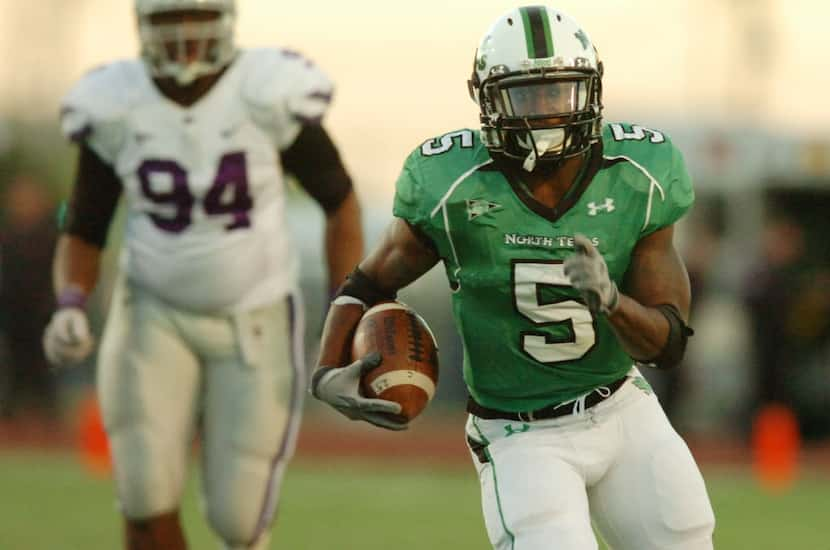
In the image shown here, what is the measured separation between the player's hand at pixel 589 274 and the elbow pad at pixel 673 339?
1.12 ft

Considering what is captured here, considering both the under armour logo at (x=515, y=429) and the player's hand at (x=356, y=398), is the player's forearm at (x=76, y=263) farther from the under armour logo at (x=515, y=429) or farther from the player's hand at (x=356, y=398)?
the under armour logo at (x=515, y=429)

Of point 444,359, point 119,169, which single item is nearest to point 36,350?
point 444,359

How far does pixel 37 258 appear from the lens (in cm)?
1262

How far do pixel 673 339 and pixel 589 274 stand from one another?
45 centimetres

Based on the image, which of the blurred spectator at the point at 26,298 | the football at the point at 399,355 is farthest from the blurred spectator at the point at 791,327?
the football at the point at 399,355

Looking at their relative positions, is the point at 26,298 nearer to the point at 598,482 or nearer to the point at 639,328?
the point at 598,482

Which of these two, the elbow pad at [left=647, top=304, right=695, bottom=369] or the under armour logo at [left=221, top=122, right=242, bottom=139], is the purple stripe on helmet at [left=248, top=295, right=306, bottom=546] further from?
the elbow pad at [left=647, top=304, right=695, bottom=369]

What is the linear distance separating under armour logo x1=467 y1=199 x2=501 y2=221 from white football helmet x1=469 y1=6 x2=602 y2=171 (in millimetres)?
129

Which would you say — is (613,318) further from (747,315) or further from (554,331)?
(747,315)

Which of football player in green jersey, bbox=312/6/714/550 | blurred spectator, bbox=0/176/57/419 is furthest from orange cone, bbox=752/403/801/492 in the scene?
football player in green jersey, bbox=312/6/714/550

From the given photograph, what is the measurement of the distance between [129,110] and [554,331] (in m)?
1.59

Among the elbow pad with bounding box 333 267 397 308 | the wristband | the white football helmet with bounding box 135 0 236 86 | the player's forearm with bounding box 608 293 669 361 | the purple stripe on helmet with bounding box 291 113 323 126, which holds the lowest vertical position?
the wristband

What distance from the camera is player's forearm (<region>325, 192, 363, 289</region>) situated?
210 inches

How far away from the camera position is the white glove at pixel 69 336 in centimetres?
516
